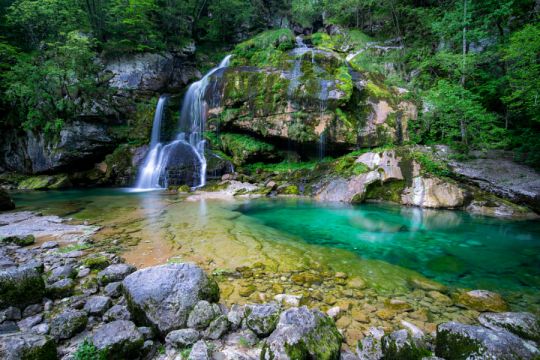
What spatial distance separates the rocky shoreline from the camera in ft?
7.12

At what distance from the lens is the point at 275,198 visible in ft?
40.1

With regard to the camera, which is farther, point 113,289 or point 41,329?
point 113,289

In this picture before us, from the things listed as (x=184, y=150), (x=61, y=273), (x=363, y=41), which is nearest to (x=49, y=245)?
(x=61, y=273)

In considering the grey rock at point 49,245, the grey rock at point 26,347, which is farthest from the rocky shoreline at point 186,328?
the grey rock at point 49,245

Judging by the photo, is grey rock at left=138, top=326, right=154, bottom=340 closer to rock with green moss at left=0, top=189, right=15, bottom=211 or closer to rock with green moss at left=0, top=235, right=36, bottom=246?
rock with green moss at left=0, top=235, right=36, bottom=246

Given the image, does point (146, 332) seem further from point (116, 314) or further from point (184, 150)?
point (184, 150)

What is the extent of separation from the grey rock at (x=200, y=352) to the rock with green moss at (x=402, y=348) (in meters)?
1.63

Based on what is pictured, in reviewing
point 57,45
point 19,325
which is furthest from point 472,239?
point 57,45

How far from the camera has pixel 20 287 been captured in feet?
9.21

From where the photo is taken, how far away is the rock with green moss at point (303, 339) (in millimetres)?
2209

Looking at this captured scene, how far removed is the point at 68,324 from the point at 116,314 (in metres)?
0.43

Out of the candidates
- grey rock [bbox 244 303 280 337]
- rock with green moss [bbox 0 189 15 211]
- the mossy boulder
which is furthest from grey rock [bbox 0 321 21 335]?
rock with green moss [bbox 0 189 15 211]

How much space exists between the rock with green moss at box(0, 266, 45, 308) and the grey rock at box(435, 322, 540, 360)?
427cm

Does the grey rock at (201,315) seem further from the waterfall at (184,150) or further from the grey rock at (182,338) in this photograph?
the waterfall at (184,150)
